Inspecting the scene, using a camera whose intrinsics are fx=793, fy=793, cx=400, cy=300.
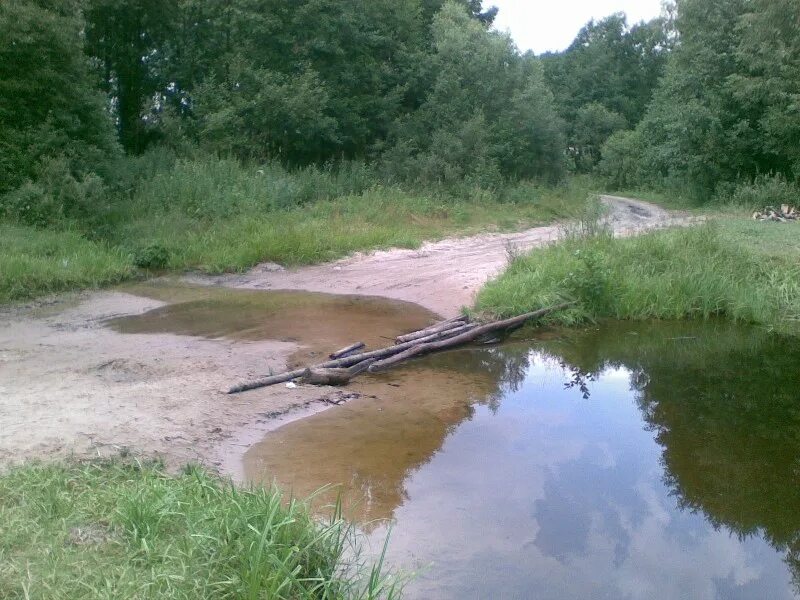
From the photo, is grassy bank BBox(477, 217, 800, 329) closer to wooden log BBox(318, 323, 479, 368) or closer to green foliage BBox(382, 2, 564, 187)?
wooden log BBox(318, 323, 479, 368)

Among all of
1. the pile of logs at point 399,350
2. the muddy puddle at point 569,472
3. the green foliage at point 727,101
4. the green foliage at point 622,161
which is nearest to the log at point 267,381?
the pile of logs at point 399,350

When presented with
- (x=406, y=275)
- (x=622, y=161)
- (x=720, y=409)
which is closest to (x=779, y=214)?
(x=406, y=275)

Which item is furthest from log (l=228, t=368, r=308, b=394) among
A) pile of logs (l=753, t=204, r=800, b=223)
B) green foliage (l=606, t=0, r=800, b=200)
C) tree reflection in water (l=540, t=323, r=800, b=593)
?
green foliage (l=606, t=0, r=800, b=200)

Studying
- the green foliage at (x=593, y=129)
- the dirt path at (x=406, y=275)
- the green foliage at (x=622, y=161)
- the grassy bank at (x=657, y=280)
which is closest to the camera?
the grassy bank at (x=657, y=280)

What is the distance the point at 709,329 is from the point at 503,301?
3.15m

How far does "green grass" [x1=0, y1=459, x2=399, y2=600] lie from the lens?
3.91 meters

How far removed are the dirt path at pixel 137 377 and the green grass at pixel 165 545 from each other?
1.03m

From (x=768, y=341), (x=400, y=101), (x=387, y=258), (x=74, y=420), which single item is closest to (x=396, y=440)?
(x=74, y=420)

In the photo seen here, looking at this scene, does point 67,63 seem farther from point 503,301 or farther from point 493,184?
point 493,184

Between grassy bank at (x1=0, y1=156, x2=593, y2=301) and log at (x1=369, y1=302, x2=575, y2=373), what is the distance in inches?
230

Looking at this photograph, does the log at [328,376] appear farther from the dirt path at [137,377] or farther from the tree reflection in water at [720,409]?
the tree reflection in water at [720,409]

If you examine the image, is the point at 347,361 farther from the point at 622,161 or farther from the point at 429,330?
the point at 622,161

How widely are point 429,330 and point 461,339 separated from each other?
442mm

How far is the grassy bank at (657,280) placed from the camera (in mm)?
11891
